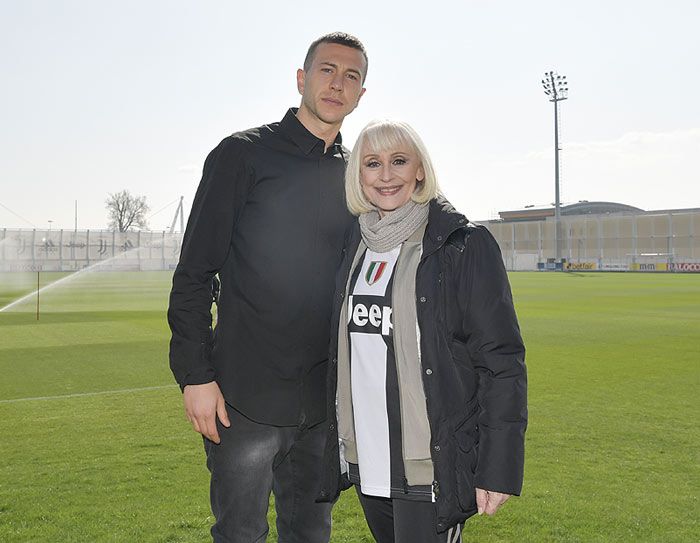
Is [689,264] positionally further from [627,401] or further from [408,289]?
[408,289]

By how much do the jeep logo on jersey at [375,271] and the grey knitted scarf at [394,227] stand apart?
0.04m

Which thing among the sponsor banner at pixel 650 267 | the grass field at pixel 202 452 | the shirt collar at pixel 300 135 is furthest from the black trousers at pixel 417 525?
the sponsor banner at pixel 650 267

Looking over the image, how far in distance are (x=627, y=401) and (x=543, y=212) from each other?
9921cm

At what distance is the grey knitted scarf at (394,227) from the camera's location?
101 inches

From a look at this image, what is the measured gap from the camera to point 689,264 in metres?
68.9

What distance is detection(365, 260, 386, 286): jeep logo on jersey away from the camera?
2.57 m

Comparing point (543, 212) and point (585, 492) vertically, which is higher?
point (543, 212)

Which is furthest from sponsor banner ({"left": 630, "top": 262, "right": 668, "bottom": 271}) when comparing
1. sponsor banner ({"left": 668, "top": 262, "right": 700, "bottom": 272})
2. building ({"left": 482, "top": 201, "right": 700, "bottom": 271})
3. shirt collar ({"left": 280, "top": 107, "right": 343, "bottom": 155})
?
shirt collar ({"left": 280, "top": 107, "right": 343, "bottom": 155})

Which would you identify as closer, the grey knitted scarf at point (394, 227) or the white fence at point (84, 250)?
the grey knitted scarf at point (394, 227)

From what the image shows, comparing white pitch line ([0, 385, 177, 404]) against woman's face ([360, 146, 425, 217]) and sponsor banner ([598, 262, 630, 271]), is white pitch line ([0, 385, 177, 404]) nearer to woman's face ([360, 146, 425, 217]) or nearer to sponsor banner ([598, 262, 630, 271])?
woman's face ([360, 146, 425, 217])

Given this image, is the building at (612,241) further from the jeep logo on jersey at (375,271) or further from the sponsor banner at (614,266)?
the jeep logo on jersey at (375,271)

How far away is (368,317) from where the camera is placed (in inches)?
99.2

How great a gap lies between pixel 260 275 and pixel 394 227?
0.56 metres

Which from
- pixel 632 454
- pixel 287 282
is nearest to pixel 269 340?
pixel 287 282
